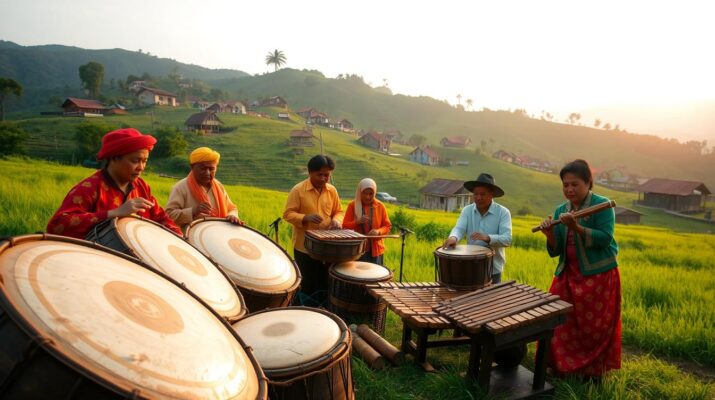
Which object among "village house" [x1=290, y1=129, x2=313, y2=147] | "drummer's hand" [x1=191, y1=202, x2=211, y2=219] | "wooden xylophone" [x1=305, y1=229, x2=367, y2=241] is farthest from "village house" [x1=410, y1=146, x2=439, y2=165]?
"drummer's hand" [x1=191, y1=202, x2=211, y2=219]

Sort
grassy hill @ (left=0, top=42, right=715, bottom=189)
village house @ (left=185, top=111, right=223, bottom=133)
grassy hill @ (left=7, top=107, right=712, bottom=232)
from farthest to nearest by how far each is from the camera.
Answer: grassy hill @ (left=0, top=42, right=715, bottom=189), village house @ (left=185, top=111, right=223, bottom=133), grassy hill @ (left=7, top=107, right=712, bottom=232)

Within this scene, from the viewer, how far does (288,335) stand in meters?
2.72

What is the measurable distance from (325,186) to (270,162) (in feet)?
131

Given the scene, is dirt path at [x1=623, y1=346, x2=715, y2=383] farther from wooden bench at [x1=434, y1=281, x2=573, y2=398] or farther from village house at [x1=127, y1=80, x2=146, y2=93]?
village house at [x1=127, y1=80, x2=146, y2=93]

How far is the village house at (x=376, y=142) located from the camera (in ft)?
219

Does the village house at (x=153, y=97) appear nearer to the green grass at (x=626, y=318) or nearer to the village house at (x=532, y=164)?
the village house at (x=532, y=164)

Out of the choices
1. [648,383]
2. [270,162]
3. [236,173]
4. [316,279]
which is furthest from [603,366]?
[270,162]

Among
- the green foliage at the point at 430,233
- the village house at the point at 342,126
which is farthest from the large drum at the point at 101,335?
the village house at the point at 342,126

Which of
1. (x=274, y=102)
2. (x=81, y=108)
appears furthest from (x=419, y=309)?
(x=274, y=102)

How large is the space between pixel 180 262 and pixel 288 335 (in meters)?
0.93

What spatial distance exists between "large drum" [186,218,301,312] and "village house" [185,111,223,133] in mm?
53657

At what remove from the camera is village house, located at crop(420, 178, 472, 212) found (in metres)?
40.7

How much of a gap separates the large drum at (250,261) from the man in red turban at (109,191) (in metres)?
0.67

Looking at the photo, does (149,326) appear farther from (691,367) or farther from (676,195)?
(676,195)
